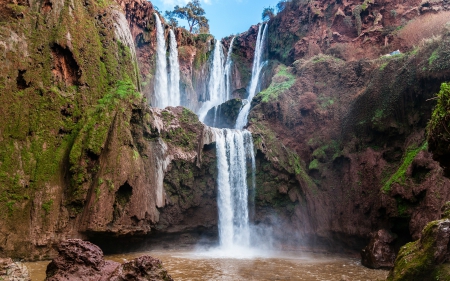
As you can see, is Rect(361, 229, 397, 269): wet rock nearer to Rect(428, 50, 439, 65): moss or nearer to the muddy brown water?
the muddy brown water

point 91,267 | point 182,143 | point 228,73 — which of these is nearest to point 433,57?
point 182,143

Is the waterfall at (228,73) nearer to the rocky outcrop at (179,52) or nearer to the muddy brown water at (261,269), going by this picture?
the rocky outcrop at (179,52)

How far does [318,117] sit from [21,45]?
19.5 metres

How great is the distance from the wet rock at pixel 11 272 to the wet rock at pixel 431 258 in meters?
8.29

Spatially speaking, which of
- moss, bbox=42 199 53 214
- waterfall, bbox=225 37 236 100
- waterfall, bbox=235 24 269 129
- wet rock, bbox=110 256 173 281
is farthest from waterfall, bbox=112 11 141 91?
waterfall, bbox=225 37 236 100

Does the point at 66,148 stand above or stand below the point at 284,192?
above

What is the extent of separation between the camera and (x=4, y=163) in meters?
12.9

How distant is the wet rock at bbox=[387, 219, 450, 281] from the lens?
261 inches

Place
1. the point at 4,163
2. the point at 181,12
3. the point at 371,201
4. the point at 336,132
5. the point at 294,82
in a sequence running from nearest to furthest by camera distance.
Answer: the point at 4,163 → the point at 371,201 → the point at 336,132 → the point at 294,82 → the point at 181,12

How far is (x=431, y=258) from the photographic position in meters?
6.76

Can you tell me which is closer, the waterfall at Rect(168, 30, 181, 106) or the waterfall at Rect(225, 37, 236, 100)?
the waterfall at Rect(168, 30, 181, 106)

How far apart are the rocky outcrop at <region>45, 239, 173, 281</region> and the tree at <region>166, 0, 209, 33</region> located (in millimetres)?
47419

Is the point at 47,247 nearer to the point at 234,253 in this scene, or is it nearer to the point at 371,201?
the point at 234,253

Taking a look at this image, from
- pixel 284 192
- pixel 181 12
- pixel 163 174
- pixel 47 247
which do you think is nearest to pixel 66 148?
pixel 47 247
